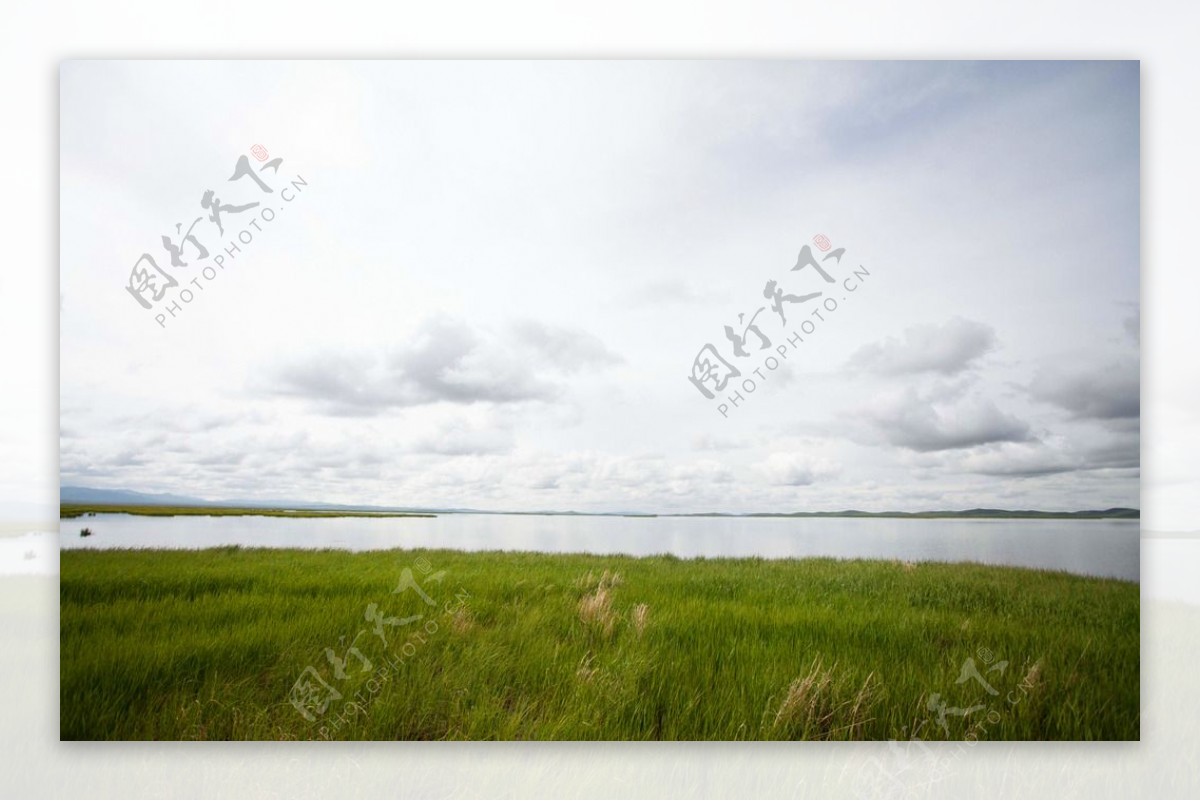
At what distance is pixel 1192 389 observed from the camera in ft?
15.7

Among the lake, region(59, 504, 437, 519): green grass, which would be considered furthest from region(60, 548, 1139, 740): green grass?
region(59, 504, 437, 519): green grass

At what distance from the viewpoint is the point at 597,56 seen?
16.0 ft

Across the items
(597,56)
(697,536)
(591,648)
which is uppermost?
(597,56)

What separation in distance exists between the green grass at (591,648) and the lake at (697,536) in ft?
0.22

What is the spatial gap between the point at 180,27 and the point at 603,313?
2605 mm

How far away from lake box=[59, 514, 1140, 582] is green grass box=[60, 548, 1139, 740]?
68 millimetres

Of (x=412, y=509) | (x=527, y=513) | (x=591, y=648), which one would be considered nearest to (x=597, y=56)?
Answer: (x=527, y=513)

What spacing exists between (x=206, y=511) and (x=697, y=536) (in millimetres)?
2429

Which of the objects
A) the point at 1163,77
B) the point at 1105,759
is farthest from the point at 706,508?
the point at 1163,77

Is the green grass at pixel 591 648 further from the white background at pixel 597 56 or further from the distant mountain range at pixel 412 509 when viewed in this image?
the distant mountain range at pixel 412 509

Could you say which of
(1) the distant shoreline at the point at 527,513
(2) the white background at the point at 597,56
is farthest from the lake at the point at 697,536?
(2) the white background at the point at 597,56

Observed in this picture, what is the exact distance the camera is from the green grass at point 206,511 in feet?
15.2

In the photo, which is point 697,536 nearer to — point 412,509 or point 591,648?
point 591,648

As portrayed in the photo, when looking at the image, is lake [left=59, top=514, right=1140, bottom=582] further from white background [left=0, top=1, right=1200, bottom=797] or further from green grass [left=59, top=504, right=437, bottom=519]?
white background [left=0, top=1, right=1200, bottom=797]
